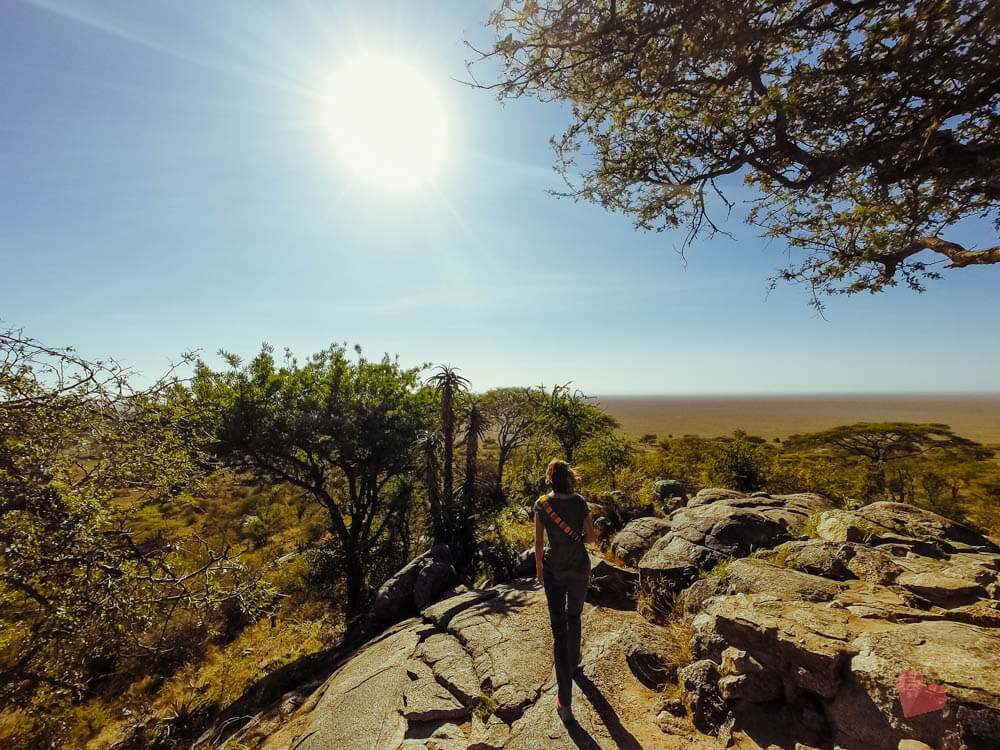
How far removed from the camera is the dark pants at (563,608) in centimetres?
460

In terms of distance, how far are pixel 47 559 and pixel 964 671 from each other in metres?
8.89

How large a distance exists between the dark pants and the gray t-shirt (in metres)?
0.10

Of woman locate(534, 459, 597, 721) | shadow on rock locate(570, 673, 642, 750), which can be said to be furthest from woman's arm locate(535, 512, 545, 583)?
shadow on rock locate(570, 673, 642, 750)

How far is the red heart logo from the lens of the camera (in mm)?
2898

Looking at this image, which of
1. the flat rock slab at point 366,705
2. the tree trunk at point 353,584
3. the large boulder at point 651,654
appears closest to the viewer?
the large boulder at point 651,654

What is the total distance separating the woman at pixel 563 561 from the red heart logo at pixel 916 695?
8.77 feet

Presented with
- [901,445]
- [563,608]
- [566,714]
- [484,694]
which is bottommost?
[901,445]

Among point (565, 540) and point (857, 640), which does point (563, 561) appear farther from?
point (857, 640)

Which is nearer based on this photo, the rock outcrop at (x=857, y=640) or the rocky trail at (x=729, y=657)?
the rock outcrop at (x=857, y=640)

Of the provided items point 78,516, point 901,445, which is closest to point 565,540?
point 78,516

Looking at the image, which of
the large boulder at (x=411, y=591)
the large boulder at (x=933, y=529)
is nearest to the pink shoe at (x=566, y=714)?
the large boulder at (x=933, y=529)

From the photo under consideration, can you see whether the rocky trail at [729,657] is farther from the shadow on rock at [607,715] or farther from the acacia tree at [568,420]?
the acacia tree at [568,420]

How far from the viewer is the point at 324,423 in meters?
15.0

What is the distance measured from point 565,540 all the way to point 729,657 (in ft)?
7.55
